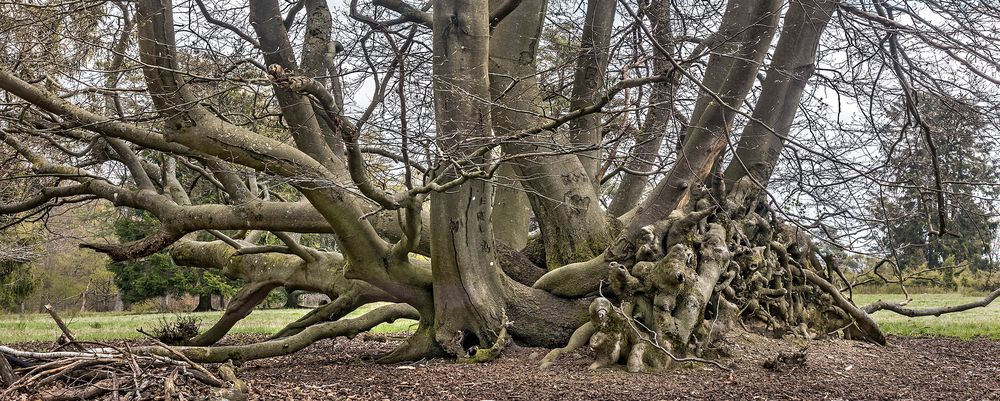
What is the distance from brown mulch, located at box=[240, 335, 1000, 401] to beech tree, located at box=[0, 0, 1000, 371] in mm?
275

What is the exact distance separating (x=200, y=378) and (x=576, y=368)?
9.08 ft

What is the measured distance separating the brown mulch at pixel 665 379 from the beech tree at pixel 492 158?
27cm

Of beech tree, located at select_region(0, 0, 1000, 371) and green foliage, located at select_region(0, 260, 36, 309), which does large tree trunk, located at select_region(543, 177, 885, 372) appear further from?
green foliage, located at select_region(0, 260, 36, 309)

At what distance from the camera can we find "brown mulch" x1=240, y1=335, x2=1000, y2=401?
4.93 meters

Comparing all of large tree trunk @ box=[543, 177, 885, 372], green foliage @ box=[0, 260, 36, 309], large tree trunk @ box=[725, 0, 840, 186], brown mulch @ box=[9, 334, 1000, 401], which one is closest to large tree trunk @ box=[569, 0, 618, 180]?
large tree trunk @ box=[543, 177, 885, 372]

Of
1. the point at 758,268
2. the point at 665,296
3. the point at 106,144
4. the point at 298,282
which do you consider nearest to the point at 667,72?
the point at 665,296

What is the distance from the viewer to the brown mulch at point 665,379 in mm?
4934

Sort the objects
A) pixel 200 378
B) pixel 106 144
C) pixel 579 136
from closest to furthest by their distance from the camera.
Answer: pixel 200 378
pixel 579 136
pixel 106 144

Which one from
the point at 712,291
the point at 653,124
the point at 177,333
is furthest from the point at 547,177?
the point at 177,333

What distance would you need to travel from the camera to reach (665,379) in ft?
17.6

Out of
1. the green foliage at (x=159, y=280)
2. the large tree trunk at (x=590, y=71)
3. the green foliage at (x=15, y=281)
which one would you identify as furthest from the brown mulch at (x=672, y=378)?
the green foliage at (x=159, y=280)

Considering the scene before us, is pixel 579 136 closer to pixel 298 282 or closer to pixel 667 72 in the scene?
pixel 667 72

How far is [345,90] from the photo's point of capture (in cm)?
881

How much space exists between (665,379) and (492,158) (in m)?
2.29
